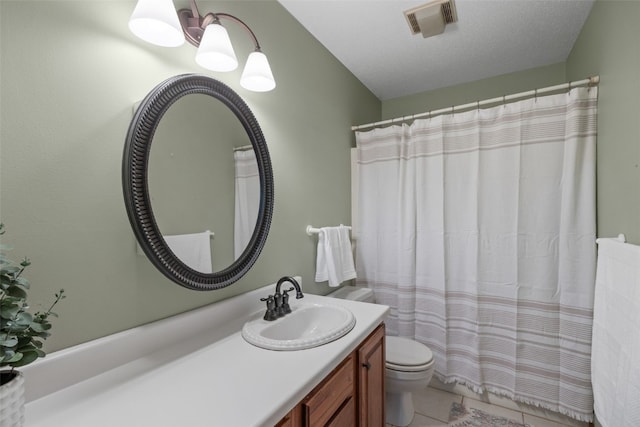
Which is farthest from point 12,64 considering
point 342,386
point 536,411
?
point 536,411

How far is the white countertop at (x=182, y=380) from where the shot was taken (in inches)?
26.9

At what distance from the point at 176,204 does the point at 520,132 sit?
77.9 inches

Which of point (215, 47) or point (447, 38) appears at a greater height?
point (447, 38)

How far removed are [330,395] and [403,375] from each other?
0.87m

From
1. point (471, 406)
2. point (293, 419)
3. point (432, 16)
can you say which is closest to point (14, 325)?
point (293, 419)

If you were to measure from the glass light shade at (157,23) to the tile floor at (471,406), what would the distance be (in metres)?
2.26

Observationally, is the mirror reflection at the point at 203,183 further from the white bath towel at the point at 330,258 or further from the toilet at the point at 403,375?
the toilet at the point at 403,375

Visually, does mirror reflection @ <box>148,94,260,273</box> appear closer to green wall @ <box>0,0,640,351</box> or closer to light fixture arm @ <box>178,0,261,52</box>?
green wall @ <box>0,0,640,351</box>

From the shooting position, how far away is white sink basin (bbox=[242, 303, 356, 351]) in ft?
3.32

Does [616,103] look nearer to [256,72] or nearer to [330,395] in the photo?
[256,72]

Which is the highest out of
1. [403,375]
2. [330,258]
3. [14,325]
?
[14,325]

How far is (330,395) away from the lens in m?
0.97

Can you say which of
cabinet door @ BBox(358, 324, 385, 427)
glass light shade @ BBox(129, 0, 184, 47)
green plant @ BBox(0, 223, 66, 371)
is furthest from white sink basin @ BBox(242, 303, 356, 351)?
glass light shade @ BBox(129, 0, 184, 47)

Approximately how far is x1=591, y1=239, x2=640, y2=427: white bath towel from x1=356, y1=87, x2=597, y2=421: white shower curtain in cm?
42
